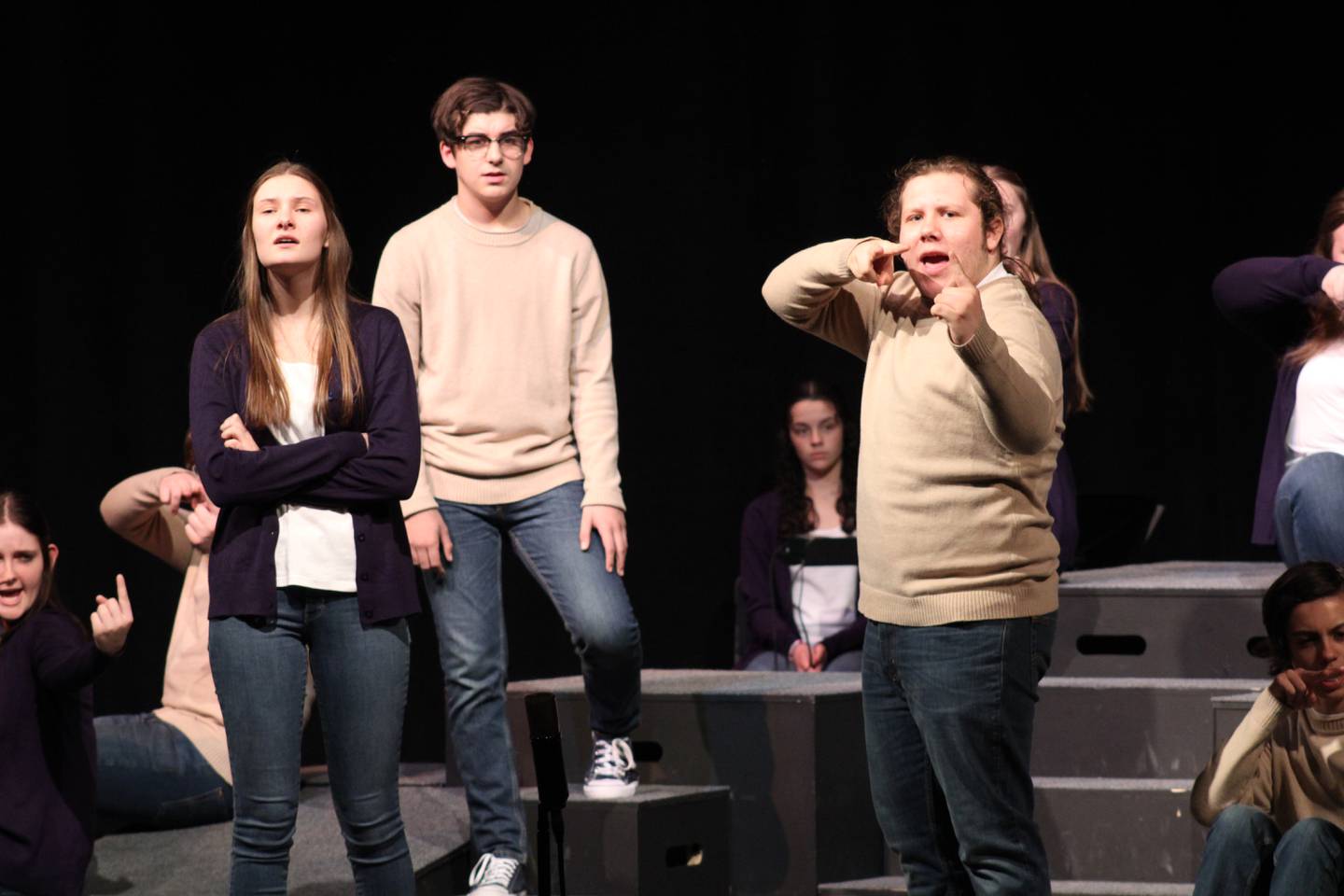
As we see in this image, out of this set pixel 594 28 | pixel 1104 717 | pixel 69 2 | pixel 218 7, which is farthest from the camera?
pixel 594 28

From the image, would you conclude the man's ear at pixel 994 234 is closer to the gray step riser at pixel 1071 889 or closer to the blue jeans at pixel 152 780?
the gray step riser at pixel 1071 889

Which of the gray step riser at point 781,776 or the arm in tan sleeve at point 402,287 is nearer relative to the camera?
the arm in tan sleeve at point 402,287

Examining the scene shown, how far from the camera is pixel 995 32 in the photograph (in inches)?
215

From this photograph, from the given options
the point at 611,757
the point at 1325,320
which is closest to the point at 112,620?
the point at 611,757

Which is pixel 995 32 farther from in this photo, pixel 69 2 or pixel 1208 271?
pixel 69 2

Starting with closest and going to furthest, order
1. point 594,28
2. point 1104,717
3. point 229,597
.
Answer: point 229,597, point 1104,717, point 594,28

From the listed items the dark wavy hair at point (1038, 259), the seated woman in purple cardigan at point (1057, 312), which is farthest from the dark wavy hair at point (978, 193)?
the dark wavy hair at point (1038, 259)

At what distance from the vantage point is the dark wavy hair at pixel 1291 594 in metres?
3.12

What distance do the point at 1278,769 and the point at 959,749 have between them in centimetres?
90

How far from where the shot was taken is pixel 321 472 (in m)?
2.87

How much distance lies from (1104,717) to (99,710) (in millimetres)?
2588

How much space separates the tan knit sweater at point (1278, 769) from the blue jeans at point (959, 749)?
679mm

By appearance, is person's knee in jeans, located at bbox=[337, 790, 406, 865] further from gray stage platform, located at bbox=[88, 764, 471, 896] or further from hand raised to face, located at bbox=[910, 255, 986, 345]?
hand raised to face, located at bbox=[910, 255, 986, 345]

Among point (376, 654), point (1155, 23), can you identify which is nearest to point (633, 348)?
point (1155, 23)
